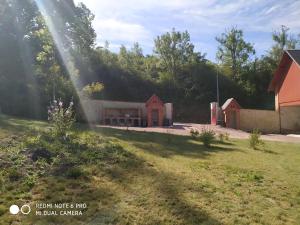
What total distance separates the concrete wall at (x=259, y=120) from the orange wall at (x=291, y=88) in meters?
1.46

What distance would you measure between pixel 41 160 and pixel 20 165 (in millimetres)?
489

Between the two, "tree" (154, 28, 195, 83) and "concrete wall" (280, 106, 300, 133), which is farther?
"tree" (154, 28, 195, 83)

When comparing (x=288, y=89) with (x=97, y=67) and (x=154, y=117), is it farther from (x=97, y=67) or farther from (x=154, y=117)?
(x=97, y=67)

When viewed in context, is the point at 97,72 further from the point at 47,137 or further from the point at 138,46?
the point at 47,137

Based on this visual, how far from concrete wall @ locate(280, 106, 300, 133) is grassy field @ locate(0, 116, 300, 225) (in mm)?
19830

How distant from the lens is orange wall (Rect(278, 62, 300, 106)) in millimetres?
25234

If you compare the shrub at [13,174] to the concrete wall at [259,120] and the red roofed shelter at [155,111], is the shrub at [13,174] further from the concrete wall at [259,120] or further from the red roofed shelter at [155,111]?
the concrete wall at [259,120]

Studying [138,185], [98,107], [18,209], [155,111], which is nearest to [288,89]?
[155,111]

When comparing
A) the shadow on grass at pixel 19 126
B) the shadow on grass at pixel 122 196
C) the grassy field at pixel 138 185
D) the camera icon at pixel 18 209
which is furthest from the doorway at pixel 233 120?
the camera icon at pixel 18 209

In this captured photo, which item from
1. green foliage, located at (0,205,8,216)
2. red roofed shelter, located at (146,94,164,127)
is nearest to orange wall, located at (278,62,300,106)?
red roofed shelter, located at (146,94,164,127)

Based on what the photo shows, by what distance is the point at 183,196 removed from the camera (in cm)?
616

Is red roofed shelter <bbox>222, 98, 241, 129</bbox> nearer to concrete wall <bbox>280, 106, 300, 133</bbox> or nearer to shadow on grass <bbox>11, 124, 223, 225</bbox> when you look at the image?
concrete wall <bbox>280, 106, 300, 133</bbox>

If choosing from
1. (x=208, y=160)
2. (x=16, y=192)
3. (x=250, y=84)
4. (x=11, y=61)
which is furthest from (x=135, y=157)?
(x=250, y=84)

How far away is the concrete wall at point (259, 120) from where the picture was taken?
27953 mm
